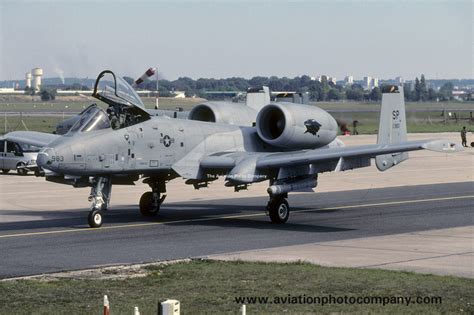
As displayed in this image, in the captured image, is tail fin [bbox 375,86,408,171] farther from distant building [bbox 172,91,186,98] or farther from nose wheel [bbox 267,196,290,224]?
distant building [bbox 172,91,186,98]

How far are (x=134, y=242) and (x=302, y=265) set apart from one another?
5294 millimetres

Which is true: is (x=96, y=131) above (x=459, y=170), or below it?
above

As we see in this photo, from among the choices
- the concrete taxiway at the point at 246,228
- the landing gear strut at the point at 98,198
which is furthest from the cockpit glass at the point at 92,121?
the concrete taxiway at the point at 246,228

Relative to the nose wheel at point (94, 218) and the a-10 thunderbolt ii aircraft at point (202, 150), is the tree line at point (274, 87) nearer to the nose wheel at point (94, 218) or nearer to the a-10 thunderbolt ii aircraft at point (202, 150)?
the a-10 thunderbolt ii aircraft at point (202, 150)

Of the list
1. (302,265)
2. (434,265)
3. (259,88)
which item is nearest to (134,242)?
(302,265)

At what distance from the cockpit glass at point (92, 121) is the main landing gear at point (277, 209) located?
4830 millimetres

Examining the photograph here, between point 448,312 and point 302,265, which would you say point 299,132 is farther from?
point 448,312

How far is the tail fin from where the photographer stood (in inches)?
1141

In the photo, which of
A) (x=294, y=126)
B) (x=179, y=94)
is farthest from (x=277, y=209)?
(x=179, y=94)

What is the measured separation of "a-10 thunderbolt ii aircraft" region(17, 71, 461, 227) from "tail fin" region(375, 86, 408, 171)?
3 centimetres

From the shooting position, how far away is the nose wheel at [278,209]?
1036 inches

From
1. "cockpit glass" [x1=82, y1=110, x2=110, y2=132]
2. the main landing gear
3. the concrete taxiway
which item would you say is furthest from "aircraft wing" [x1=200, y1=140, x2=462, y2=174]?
"cockpit glass" [x1=82, y1=110, x2=110, y2=132]

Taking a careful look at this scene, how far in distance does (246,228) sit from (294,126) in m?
3.48

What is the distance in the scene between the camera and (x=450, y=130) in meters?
87.6
